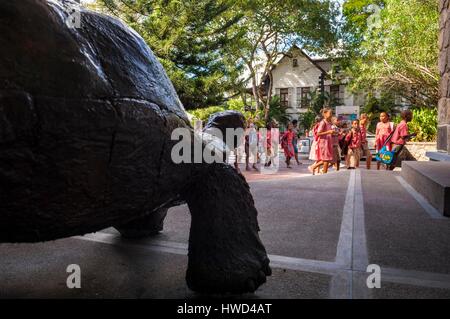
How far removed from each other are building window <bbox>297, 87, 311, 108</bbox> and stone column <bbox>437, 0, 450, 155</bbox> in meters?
28.5

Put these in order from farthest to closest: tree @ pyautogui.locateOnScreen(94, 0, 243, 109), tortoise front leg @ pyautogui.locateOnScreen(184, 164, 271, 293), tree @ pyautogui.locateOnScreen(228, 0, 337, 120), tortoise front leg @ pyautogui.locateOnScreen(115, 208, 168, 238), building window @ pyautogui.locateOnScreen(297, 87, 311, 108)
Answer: building window @ pyautogui.locateOnScreen(297, 87, 311, 108) → tree @ pyautogui.locateOnScreen(228, 0, 337, 120) → tree @ pyautogui.locateOnScreen(94, 0, 243, 109) → tortoise front leg @ pyautogui.locateOnScreen(115, 208, 168, 238) → tortoise front leg @ pyautogui.locateOnScreen(184, 164, 271, 293)

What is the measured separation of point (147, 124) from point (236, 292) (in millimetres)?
795

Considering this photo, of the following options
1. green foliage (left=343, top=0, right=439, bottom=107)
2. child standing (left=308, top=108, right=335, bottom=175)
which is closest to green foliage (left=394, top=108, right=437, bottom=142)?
green foliage (left=343, top=0, right=439, bottom=107)

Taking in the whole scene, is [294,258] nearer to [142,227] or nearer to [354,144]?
[142,227]

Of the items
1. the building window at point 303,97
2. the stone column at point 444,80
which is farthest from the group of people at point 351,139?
the building window at point 303,97

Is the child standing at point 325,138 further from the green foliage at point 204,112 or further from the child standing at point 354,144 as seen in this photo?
the green foliage at point 204,112

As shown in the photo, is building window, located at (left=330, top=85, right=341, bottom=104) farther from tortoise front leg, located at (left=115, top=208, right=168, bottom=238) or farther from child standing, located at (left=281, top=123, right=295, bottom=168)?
tortoise front leg, located at (left=115, top=208, right=168, bottom=238)

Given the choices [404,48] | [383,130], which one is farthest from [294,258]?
[404,48]

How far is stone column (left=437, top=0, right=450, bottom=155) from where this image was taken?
5.71 metres

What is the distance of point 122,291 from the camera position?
5.14ft

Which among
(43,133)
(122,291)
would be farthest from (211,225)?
(43,133)

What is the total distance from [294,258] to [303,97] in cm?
3421

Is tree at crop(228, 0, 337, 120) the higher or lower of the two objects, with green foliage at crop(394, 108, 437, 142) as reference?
higher
